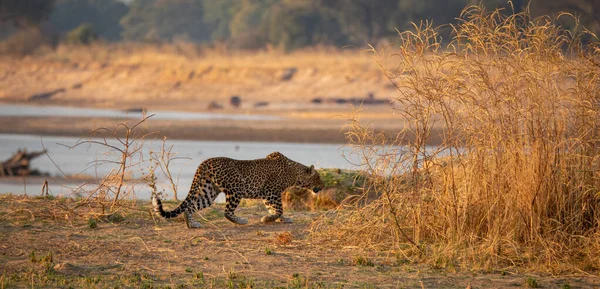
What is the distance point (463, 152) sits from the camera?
30.7ft

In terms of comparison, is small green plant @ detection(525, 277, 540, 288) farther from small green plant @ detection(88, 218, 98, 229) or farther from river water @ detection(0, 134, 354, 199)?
river water @ detection(0, 134, 354, 199)

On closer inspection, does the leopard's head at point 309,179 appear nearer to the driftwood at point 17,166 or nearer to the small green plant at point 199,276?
the small green plant at point 199,276

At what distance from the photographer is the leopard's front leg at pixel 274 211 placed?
10812 mm

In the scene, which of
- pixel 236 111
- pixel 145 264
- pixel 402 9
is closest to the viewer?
pixel 145 264

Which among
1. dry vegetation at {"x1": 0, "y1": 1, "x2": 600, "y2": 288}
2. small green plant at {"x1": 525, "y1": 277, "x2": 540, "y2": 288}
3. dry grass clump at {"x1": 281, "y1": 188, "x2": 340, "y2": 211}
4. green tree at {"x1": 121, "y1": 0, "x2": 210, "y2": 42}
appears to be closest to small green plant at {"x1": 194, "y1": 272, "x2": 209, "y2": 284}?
dry vegetation at {"x1": 0, "y1": 1, "x2": 600, "y2": 288}

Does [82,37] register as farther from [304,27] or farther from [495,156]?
[495,156]

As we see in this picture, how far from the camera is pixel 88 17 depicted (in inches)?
3359

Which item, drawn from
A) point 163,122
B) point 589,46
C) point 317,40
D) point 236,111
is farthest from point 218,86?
point 589,46

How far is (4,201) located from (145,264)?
367cm

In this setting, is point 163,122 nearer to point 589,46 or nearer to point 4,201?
point 4,201

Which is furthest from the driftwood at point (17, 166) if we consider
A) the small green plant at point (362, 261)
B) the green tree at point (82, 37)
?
the green tree at point (82, 37)

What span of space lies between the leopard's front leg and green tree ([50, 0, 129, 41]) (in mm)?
72487

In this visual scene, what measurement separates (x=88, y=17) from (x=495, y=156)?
3150 inches

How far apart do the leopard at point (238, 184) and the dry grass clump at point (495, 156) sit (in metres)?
1.64
